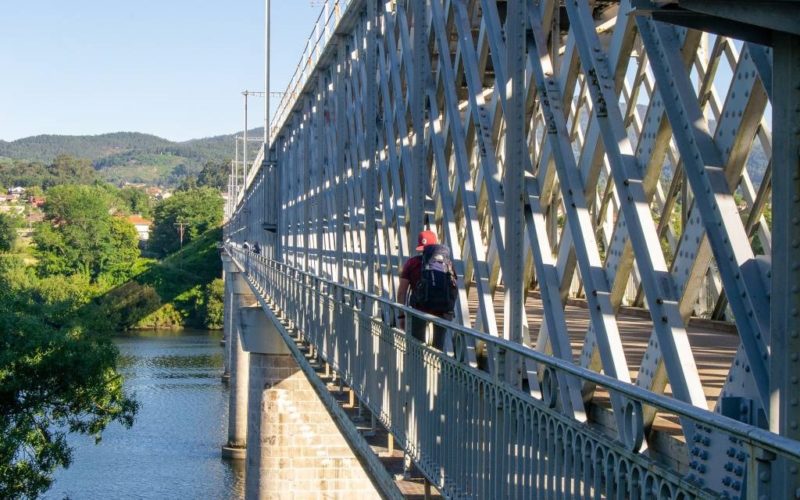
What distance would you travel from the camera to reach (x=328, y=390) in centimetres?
1405

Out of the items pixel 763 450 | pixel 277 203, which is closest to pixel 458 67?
pixel 763 450

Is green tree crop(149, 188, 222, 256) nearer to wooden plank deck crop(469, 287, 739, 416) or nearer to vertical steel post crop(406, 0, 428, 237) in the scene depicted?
wooden plank deck crop(469, 287, 739, 416)

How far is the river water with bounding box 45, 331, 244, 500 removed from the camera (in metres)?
39.9

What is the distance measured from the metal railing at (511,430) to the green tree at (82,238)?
12047cm

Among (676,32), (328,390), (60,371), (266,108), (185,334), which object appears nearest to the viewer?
(676,32)

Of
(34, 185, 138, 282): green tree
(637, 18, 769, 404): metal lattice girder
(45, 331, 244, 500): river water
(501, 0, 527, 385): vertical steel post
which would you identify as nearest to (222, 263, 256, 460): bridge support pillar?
(45, 331, 244, 500): river water

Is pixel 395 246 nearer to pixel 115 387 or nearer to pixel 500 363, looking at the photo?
pixel 500 363

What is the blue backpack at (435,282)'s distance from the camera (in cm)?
979

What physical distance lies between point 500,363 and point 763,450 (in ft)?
9.84

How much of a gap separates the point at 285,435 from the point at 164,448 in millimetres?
17379

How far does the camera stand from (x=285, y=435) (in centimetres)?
3047

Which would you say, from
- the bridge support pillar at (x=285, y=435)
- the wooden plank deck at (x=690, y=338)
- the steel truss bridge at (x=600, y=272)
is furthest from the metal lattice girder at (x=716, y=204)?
the bridge support pillar at (x=285, y=435)

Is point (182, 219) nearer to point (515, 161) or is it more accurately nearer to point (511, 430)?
point (515, 161)

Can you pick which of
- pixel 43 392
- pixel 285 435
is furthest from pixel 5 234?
pixel 43 392
